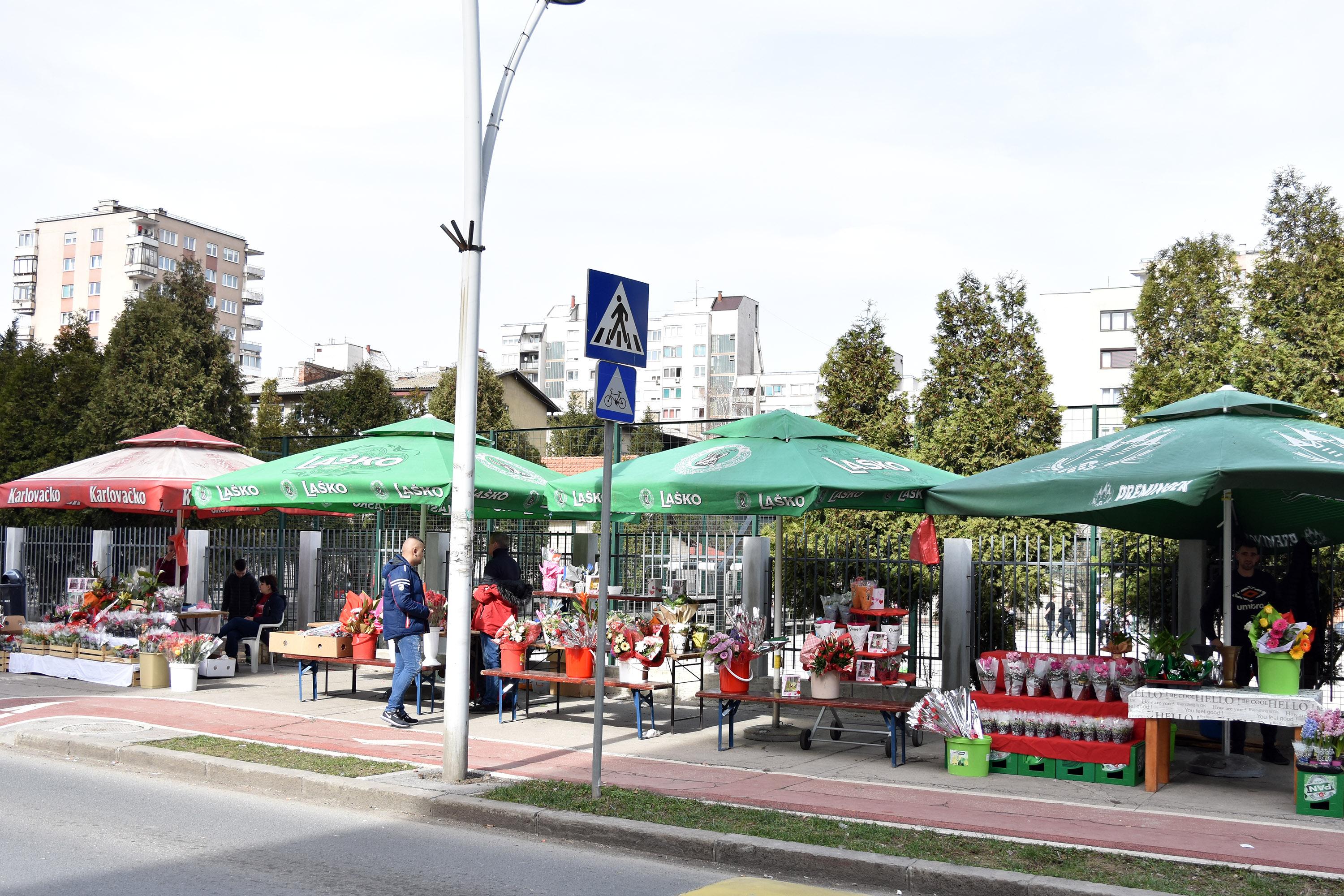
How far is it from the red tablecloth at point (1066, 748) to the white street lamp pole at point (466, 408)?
4249mm

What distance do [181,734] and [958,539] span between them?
25.3 feet

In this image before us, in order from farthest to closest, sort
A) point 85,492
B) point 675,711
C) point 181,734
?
point 85,492, point 675,711, point 181,734

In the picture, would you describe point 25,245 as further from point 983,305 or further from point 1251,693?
point 1251,693

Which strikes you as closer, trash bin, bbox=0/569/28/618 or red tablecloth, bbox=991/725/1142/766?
red tablecloth, bbox=991/725/1142/766

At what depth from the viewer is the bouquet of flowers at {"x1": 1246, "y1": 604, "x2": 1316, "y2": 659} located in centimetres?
796

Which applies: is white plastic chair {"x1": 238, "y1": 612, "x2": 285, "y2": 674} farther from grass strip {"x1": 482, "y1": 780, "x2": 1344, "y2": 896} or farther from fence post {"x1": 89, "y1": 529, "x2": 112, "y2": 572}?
grass strip {"x1": 482, "y1": 780, "x2": 1344, "y2": 896}

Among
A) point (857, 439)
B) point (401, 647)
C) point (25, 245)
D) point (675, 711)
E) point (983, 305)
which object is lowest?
point (675, 711)

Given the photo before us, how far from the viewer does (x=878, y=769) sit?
9.25 m

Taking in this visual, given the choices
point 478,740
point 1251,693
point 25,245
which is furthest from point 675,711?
point 25,245

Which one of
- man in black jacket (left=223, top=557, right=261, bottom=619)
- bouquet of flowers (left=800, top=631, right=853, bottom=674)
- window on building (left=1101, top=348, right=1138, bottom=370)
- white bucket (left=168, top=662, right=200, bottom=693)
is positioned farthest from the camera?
window on building (left=1101, top=348, right=1138, bottom=370)

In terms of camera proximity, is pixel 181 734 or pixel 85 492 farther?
pixel 85 492

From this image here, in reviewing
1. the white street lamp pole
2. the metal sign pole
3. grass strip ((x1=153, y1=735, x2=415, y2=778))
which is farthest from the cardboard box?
the metal sign pole

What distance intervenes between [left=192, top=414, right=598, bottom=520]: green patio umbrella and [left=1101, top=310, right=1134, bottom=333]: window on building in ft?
213

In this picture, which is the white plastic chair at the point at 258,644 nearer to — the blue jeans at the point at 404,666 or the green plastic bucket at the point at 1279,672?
the blue jeans at the point at 404,666
